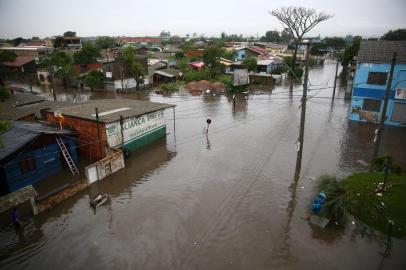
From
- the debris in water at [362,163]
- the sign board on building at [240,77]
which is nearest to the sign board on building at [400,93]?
the debris in water at [362,163]

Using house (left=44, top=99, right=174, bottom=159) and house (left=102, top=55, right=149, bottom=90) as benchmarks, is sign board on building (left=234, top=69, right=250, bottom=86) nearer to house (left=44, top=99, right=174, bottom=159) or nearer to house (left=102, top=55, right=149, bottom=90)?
house (left=102, top=55, right=149, bottom=90)

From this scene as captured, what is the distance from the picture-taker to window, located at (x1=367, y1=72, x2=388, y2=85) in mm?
25769

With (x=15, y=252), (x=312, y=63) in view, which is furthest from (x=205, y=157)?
(x=312, y=63)

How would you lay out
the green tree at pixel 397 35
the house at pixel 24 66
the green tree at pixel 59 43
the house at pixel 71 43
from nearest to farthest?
1. the house at pixel 24 66
2. the green tree at pixel 397 35
3. the green tree at pixel 59 43
4. the house at pixel 71 43

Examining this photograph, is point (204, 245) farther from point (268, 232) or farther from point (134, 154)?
point (134, 154)

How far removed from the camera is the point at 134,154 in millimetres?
20828

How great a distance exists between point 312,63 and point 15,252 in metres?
87.0

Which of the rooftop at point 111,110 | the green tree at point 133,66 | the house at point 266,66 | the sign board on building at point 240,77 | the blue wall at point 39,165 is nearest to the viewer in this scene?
the blue wall at point 39,165

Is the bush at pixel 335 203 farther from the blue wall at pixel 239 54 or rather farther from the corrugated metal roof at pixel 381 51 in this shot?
the blue wall at pixel 239 54

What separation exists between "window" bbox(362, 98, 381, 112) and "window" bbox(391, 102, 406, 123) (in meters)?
1.30

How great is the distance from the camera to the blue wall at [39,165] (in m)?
15.0

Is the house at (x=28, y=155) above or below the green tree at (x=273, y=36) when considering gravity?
below

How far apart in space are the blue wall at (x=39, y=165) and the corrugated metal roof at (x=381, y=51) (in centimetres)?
2652

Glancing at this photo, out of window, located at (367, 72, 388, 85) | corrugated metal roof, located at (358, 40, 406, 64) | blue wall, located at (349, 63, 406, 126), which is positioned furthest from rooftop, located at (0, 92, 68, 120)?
window, located at (367, 72, 388, 85)
